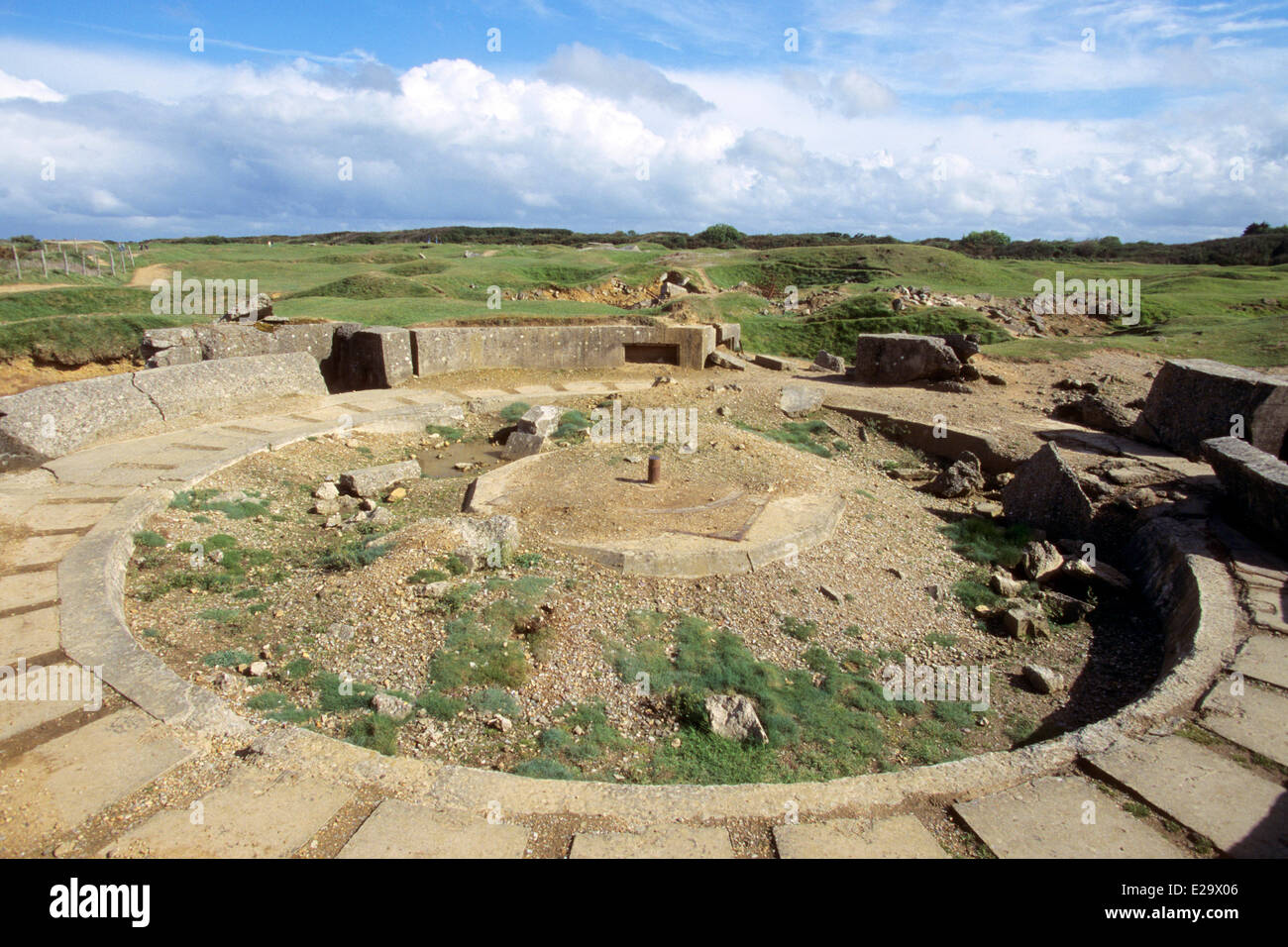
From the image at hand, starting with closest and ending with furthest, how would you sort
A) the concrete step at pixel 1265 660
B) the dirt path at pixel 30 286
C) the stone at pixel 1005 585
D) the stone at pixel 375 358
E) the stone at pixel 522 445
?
the concrete step at pixel 1265 660, the stone at pixel 1005 585, the stone at pixel 522 445, the stone at pixel 375 358, the dirt path at pixel 30 286

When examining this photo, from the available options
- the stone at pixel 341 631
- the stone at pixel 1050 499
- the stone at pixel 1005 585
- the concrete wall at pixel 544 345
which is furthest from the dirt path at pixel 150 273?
the stone at pixel 1005 585

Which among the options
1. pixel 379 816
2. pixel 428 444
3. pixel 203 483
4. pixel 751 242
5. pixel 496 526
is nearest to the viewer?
pixel 379 816

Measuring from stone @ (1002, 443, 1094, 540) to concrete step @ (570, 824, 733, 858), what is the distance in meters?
6.39

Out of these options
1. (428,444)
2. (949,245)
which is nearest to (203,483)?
(428,444)

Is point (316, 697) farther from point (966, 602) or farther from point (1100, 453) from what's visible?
point (1100, 453)

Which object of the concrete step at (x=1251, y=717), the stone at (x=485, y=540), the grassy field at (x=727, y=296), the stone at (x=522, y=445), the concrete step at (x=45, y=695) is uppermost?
the grassy field at (x=727, y=296)

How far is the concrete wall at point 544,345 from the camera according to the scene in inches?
534

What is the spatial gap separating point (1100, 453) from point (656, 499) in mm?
6564

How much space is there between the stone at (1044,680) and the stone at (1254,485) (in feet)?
8.39

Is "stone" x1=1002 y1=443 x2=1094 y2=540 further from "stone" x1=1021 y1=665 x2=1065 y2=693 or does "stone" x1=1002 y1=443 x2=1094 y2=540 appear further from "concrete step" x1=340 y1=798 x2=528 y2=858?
"concrete step" x1=340 y1=798 x2=528 y2=858

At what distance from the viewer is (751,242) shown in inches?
2507

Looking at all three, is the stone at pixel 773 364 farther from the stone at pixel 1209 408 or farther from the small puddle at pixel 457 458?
the small puddle at pixel 457 458

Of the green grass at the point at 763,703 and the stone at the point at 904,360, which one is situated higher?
the stone at the point at 904,360

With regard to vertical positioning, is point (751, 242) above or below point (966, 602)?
above
